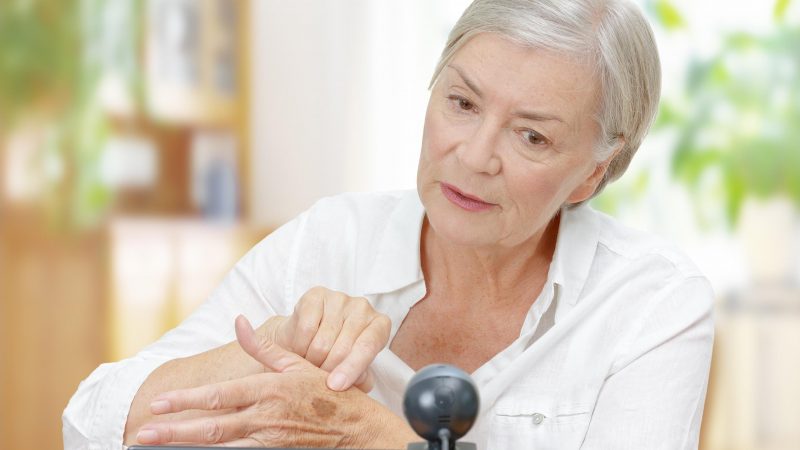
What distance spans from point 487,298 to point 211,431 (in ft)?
1.83

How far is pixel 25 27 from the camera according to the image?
3.21 m

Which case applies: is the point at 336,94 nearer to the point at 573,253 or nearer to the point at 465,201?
the point at 573,253

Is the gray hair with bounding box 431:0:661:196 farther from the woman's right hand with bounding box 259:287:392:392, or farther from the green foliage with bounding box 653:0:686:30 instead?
the green foliage with bounding box 653:0:686:30

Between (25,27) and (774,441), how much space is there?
115 inches

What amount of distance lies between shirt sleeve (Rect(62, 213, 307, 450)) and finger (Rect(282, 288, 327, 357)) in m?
0.21

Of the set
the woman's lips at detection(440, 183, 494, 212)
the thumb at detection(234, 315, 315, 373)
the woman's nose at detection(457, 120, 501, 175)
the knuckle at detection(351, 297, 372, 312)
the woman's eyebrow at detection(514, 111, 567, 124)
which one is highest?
the woman's eyebrow at detection(514, 111, 567, 124)

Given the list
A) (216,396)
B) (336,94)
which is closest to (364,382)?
(216,396)

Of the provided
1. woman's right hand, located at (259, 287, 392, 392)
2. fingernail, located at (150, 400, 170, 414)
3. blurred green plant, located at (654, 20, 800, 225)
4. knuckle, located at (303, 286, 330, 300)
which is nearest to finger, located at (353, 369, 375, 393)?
woman's right hand, located at (259, 287, 392, 392)

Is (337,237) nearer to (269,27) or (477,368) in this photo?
(477,368)

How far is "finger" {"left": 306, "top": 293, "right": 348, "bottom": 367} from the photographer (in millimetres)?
1236

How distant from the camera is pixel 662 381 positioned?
1.35 m

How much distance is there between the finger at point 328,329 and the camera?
4.06 feet

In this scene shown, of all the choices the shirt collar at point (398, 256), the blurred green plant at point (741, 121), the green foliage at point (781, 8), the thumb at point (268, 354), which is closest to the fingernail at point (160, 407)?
the thumb at point (268, 354)

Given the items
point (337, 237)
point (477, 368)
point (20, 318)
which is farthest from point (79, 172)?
point (477, 368)
